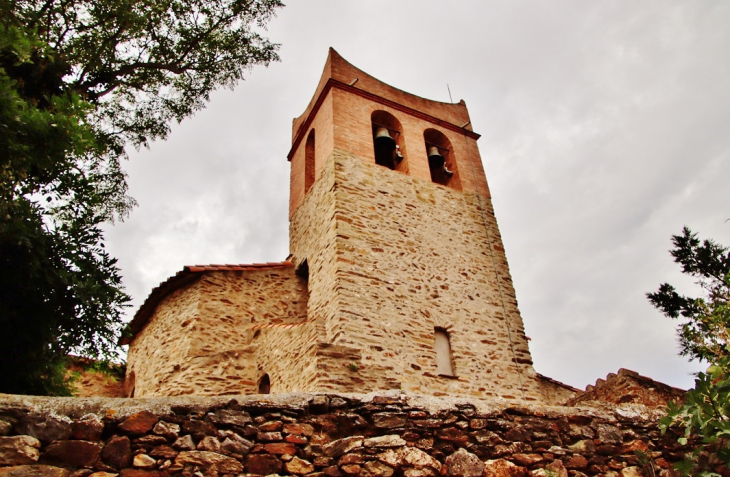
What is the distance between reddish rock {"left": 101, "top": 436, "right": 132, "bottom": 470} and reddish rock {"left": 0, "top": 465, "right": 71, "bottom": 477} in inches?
7.0

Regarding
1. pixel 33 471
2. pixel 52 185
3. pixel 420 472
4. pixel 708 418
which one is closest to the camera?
pixel 33 471

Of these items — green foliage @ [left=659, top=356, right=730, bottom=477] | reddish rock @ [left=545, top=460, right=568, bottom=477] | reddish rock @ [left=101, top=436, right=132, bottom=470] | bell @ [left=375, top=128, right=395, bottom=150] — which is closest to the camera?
reddish rock @ [left=101, top=436, right=132, bottom=470]

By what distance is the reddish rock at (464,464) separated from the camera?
3.23 metres

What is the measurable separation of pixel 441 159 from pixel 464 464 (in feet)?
32.8

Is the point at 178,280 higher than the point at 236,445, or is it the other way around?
the point at 178,280

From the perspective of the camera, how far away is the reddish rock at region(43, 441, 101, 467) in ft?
8.30

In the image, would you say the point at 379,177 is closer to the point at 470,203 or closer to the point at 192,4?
the point at 470,203

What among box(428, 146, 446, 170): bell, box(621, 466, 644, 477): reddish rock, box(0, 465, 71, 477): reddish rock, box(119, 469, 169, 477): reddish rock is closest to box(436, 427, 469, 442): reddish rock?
box(621, 466, 644, 477): reddish rock

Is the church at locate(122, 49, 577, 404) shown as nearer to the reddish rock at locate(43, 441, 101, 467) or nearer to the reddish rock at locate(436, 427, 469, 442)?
the reddish rock at locate(436, 427, 469, 442)

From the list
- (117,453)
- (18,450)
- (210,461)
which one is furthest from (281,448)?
(18,450)

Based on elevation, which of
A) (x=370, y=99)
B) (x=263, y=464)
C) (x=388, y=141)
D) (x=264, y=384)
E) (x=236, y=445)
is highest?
(x=370, y=99)

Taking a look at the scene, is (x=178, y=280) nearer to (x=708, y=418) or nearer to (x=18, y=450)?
(x=18, y=450)

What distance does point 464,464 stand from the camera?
327 centimetres

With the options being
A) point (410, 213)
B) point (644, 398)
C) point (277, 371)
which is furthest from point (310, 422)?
point (410, 213)
